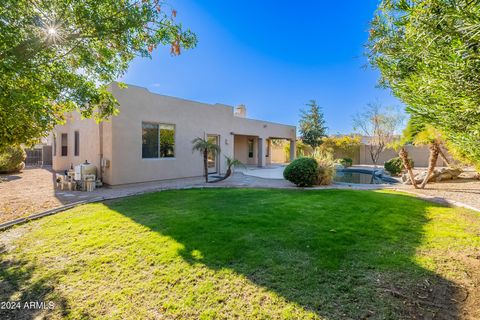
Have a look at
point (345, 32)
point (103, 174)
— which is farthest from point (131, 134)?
point (345, 32)

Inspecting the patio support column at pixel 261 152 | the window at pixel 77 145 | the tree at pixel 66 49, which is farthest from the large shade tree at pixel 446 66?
the patio support column at pixel 261 152

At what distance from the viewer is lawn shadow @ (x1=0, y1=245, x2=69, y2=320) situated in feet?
8.75

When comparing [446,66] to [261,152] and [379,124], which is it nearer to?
[261,152]

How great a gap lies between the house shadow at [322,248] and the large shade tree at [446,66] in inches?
70.6

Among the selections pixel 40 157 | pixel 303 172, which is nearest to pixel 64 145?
pixel 40 157

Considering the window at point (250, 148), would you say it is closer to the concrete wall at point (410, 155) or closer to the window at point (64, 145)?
the concrete wall at point (410, 155)

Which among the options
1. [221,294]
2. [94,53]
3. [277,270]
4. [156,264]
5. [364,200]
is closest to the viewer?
[221,294]

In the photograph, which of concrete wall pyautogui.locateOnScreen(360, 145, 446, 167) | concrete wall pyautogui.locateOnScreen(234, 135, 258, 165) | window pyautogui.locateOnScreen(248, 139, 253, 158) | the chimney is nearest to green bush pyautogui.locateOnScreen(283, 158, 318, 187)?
the chimney

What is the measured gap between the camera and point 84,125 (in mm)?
12680

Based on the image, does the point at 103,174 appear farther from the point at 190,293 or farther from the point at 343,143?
the point at 343,143

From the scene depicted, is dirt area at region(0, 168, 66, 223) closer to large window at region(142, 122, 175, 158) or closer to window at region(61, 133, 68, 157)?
large window at region(142, 122, 175, 158)

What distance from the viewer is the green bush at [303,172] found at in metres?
10.2

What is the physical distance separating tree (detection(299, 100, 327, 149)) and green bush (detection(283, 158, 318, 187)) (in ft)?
50.8

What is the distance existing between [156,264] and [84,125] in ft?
40.1
